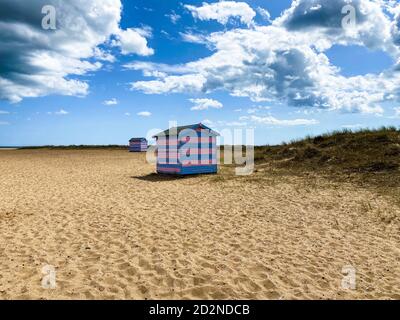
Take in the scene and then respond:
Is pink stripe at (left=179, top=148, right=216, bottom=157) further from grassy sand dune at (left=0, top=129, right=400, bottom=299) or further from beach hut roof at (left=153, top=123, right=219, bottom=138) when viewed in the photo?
grassy sand dune at (left=0, top=129, right=400, bottom=299)

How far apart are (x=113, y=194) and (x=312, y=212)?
8.07 m

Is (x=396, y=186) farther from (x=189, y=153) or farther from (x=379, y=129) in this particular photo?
(x=379, y=129)

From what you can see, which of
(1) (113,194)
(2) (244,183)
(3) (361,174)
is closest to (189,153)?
(2) (244,183)

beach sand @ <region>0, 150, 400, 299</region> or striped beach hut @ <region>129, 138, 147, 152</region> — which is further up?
striped beach hut @ <region>129, 138, 147, 152</region>

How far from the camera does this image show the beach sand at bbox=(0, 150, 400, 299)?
5598 mm


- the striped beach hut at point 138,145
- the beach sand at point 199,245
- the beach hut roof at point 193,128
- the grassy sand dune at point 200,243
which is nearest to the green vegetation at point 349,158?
the grassy sand dune at point 200,243

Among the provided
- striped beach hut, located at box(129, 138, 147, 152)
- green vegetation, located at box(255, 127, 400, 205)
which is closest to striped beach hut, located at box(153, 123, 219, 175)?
green vegetation, located at box(255, 127, 400, 205)

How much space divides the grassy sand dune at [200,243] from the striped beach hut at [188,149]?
5830mm

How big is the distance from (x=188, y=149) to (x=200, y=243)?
1291cm

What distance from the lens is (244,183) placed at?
57.1 ft

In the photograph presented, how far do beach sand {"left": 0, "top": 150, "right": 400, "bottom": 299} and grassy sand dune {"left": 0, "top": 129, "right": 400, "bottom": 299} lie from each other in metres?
0.02

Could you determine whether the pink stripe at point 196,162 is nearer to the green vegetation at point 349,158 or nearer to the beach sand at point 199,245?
the green vegetation at point 349,158

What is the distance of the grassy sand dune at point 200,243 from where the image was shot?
562 centimetres

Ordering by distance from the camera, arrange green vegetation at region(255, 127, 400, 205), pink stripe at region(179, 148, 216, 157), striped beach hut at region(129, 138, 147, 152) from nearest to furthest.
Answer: green vegetation at region(255, 127, 400, 205) → pink stripe at region(179, 148, 216, 157) → striped beach hut at region(129, 138, 147, 152)
